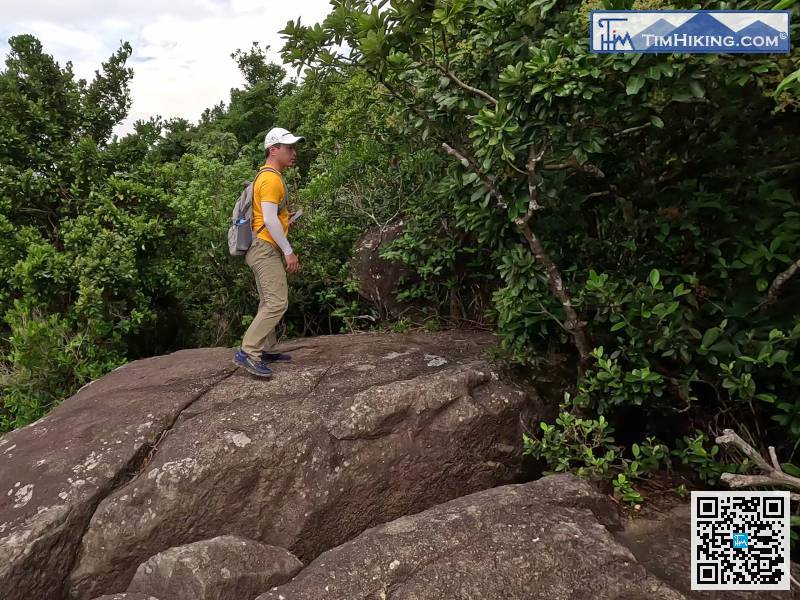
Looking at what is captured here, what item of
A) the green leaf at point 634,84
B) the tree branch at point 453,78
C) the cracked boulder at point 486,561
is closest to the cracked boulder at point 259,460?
the cracked boulder at point 486,561

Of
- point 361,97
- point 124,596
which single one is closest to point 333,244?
point 361,97

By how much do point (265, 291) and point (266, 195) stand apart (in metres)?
0.80

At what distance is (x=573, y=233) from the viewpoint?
14.2 feet

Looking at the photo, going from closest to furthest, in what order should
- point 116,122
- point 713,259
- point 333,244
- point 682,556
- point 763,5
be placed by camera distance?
point 763,5
point 682,556
point 713,259
point 333,244
point 116,122

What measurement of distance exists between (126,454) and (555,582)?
9.33 ft

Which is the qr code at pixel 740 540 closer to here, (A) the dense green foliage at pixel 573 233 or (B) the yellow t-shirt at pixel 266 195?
(A) the dense green foliage at pixel 573 233

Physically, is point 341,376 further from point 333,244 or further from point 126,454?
point 333,244

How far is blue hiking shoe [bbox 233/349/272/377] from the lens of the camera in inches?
185

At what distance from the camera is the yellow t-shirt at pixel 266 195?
4.61m

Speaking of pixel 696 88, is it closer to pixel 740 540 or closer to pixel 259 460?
pixel 740 540

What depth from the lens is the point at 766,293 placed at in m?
3.49

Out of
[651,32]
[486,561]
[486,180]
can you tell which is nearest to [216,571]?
[486,561]

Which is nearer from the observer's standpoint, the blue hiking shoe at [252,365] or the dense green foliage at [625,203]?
the dense green foliage at [625,203]

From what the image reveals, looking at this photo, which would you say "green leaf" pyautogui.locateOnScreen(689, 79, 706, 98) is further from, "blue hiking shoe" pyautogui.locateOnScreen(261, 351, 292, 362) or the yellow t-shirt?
"blue hiking shoe" pyautogui.locateOnScreen(261, 351, 292, 362)
